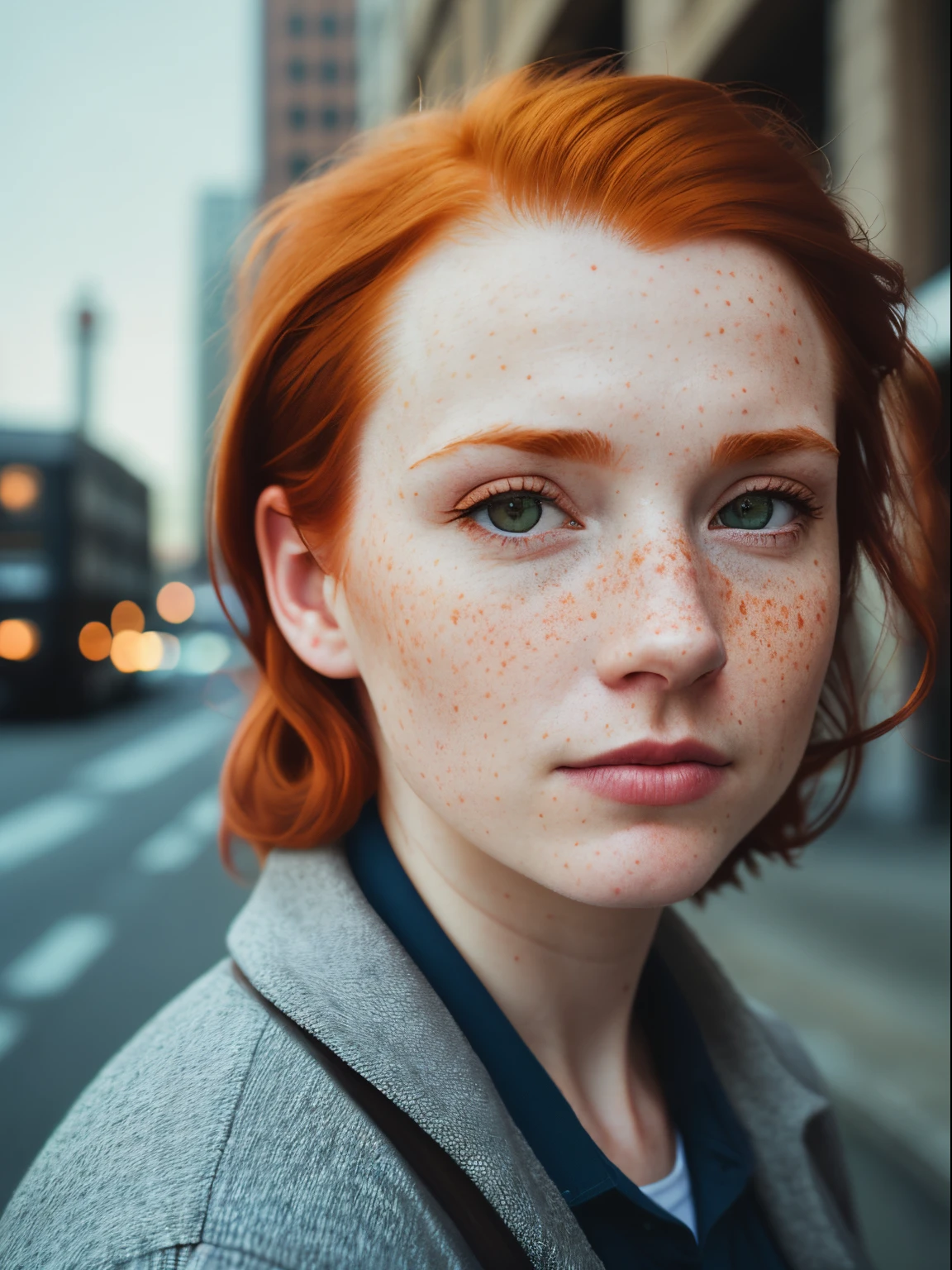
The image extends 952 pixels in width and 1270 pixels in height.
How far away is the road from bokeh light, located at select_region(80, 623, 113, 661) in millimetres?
4736

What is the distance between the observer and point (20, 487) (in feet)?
37.0

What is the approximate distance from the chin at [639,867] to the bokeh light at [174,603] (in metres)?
17.1

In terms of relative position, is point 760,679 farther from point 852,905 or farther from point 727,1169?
point 852,905

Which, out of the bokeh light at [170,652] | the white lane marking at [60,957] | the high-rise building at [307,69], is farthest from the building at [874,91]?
the high-rise building at [307,69]

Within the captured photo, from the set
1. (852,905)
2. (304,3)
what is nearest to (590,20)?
(852,905)

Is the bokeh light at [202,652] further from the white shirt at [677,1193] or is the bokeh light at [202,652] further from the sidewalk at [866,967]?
the white shirt at [677,1193]

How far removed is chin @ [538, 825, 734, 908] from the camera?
97 centimetres

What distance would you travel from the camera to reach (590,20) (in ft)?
32.1

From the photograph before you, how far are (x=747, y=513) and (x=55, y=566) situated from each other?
11748 mm

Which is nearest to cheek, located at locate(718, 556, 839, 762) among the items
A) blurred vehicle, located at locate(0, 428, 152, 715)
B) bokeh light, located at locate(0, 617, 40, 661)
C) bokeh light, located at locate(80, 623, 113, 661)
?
blurred vehicle, located at locate(0, 428, 152, 715)

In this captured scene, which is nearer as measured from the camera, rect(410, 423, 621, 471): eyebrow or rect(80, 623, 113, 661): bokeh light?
rect(410, 423, 621, 471): eyebrow

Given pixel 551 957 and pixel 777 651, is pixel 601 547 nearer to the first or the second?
pixel 777 651

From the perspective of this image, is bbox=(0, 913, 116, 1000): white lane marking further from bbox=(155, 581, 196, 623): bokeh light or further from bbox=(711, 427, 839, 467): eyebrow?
bbox=(155, 581, 196, 623): bokeh light

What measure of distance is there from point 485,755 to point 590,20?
10764 mm
